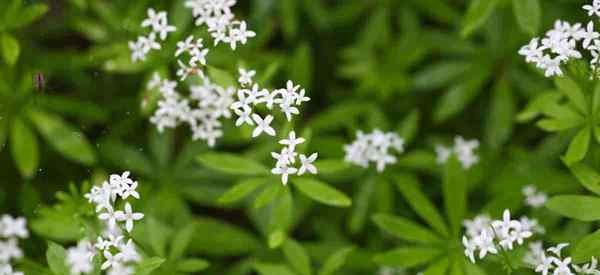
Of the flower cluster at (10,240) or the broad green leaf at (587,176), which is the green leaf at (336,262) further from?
the flower cluster at (10,240)

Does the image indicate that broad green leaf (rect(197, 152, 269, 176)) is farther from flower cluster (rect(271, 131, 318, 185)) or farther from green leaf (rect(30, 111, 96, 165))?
green leaf (rect(30, 111, 96, 165))

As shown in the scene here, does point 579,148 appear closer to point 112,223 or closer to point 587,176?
point 587,176

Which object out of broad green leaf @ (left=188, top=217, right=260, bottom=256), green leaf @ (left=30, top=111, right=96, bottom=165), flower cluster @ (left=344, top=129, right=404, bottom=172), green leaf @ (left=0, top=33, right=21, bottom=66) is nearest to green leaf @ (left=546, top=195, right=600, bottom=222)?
flower cluster @ (left=344, top=129, right=404, bottom=172)

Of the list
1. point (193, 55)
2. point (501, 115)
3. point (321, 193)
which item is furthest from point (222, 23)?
point (501, 115)

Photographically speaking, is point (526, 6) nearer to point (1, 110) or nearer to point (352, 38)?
point (352, 38)

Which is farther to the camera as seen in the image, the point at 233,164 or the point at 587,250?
the point at 233,164

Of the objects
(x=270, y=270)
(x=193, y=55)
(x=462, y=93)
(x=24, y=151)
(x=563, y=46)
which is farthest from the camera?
(x=462, y=93)

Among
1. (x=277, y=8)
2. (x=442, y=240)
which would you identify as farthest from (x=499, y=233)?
(x=277, y=8)
